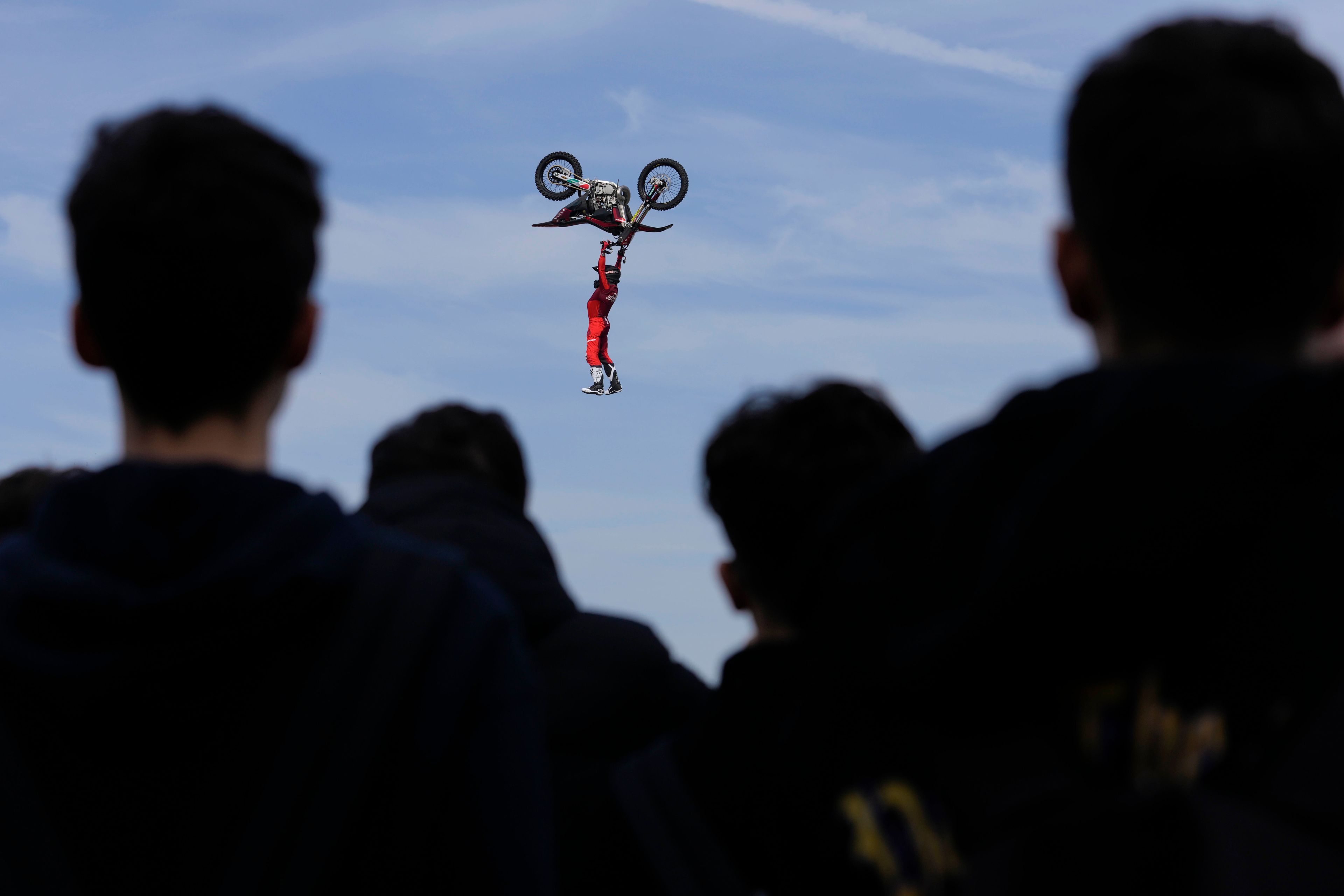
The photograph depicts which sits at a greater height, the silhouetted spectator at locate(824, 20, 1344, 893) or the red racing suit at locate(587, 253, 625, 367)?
the red racing suit at locate(587, 253, 625, 367)

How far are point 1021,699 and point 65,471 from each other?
8.73 ft

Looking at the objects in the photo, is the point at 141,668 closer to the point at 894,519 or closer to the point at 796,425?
the point at 894,519

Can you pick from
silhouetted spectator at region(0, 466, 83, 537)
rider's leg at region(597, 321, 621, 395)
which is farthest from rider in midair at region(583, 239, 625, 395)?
silhouetted spectator at region(0, 466, 83, 537)

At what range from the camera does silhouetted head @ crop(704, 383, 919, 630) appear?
2291 millimetres

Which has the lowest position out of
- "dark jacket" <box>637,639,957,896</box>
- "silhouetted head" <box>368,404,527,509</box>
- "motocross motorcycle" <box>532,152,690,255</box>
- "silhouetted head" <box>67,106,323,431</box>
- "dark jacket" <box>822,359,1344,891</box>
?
"dark jacket" <box>637,639,957,896</box>

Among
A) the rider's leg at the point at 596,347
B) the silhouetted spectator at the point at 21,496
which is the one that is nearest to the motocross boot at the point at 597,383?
the rider's leg at the point at 596,347

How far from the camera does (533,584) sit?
9.56 ft

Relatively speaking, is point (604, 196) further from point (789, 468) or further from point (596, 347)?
point (789, 468)

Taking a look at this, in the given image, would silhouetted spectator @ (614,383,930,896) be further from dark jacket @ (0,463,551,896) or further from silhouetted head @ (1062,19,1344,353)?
silhouetted head @ (1062,19,1344,353)

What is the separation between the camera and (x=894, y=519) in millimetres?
1494

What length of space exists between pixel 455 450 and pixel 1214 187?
77.3 inches

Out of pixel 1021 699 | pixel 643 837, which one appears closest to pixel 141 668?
pixel 643 837

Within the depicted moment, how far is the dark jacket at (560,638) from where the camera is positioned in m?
2.82

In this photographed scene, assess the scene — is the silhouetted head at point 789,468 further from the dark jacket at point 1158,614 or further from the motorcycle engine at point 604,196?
the motorcycle engine at point 604,196
